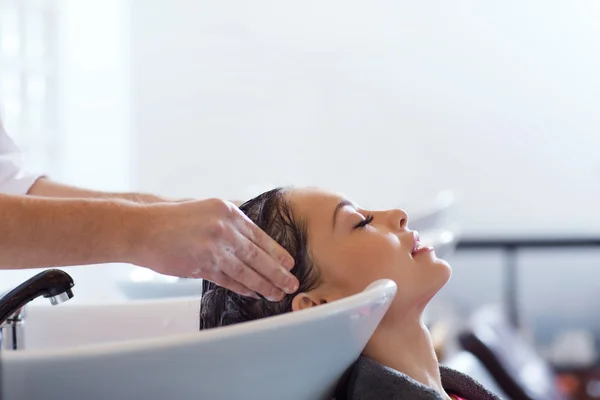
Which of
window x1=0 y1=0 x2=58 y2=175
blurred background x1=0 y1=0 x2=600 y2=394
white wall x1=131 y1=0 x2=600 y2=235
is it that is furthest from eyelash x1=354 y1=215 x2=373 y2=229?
white wall x1=131 y1=0 x2=600 y2=235

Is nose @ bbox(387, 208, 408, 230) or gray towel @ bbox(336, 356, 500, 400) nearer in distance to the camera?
gray towel @ bbox(336, 356, 500, 400)

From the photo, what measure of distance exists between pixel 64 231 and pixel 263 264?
236mm

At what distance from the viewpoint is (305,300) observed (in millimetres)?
1260

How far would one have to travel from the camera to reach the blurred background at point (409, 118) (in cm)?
401

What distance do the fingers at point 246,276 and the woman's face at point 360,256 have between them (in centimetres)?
16

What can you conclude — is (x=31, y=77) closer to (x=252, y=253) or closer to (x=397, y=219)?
(x=397, y=219)

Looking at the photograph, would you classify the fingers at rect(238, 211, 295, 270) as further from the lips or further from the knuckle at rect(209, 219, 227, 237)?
the lips

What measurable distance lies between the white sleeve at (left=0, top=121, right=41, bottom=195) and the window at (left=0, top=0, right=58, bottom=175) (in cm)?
117

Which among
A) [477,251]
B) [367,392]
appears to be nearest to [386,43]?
[477,251]

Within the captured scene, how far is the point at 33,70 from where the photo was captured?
3037 millimetres

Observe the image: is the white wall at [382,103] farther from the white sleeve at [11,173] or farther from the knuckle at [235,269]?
the knuckle at [235,269]

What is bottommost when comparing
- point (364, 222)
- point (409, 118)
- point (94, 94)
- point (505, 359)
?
point (505, 359)

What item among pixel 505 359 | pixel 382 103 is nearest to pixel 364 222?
pixel 505 359

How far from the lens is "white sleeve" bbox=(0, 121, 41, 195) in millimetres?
1636
